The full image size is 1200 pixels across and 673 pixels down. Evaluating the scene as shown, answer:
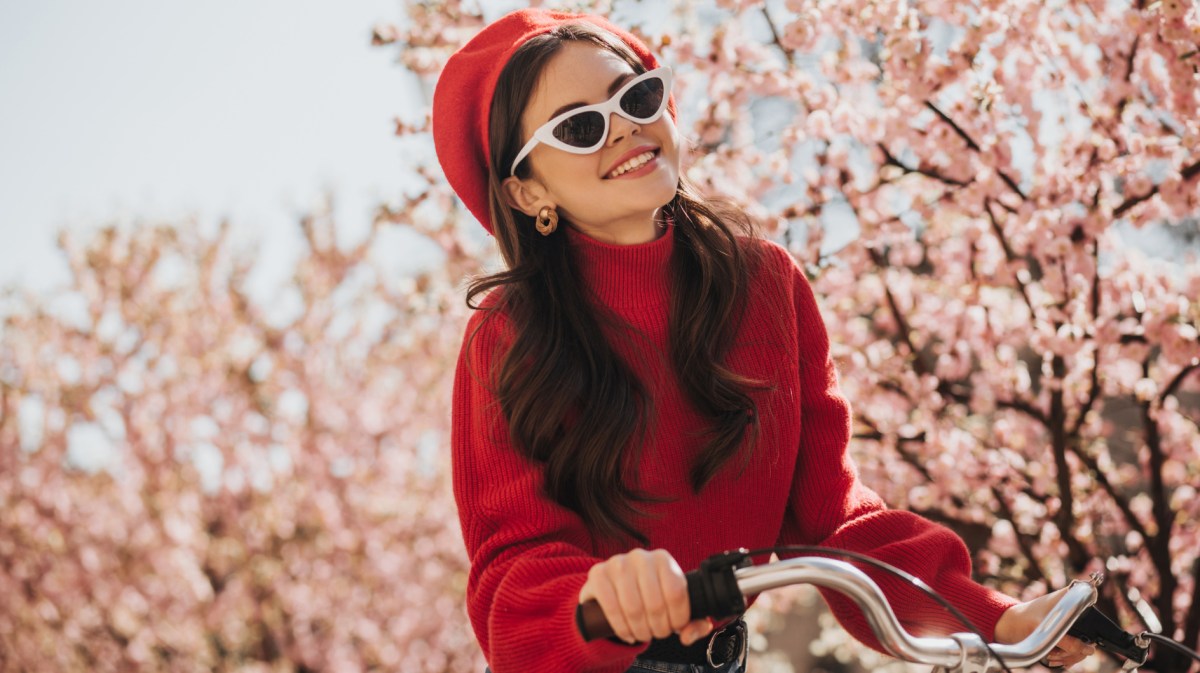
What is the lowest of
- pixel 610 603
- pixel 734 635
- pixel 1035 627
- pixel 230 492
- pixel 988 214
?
pixel 230 492

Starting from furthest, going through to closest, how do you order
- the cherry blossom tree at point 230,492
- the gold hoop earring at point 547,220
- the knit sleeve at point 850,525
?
the cherry blossom tree at point 230,492
the gold hoop earring at point 547,220
the knit sleeve at point 850,525

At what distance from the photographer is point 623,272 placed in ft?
5.93

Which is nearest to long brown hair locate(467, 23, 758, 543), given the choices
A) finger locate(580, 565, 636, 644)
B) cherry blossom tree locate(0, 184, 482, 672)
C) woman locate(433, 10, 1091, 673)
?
woman locate(433, 10, 1091, 673)

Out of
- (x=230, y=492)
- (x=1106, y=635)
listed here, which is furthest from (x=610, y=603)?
(x=230, y=492)

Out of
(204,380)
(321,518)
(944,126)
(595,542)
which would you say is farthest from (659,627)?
(204,380)

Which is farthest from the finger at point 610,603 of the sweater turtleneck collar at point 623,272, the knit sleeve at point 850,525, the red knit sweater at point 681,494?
the sweater turtleneck collar at point 623,272

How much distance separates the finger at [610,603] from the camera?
1178 mm

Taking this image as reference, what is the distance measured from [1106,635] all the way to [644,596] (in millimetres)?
610

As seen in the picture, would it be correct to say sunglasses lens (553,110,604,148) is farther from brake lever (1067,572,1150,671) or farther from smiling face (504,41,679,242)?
brake lever (1067,572,1150,671)

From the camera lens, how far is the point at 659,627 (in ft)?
3.82

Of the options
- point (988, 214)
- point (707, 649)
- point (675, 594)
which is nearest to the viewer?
point (675, 594)

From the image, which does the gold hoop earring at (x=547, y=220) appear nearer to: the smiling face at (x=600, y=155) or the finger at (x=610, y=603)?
the smiling face at (x=600, y=155)

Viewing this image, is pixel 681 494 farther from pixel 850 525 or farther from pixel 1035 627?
pixel 1035 627

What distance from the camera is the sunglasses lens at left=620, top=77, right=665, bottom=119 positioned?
1.74 m
